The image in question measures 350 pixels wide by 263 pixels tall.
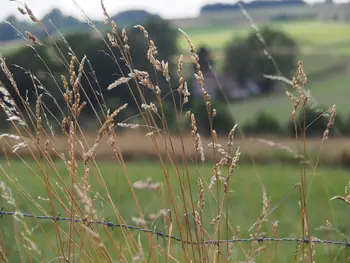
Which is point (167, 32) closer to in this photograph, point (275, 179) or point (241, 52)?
point (275, 179)

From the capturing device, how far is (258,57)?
30.1m

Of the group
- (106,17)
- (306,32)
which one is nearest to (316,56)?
(306,32)

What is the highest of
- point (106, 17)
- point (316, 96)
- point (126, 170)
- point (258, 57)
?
point (106, 17)

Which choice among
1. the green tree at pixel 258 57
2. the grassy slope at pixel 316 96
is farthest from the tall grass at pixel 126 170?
the grassy slope at pixel 316 96

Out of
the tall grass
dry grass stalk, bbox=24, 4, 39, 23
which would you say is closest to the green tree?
the tall grass

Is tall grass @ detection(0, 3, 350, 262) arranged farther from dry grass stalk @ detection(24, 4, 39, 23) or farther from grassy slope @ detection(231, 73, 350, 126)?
grassy slope @ detection(231, 73, 350, 126)

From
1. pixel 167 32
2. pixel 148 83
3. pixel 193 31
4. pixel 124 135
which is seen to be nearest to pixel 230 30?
pixel 193 31

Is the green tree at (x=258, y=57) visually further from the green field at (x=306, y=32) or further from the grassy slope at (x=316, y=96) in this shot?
the grassy slope at (x=316, y=96)

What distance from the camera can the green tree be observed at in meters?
28.6

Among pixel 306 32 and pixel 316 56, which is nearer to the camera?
pixel 316 56

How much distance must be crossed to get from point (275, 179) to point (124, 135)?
703cm

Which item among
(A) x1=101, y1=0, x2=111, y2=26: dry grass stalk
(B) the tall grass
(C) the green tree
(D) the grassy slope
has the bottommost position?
(D) the grassy slope

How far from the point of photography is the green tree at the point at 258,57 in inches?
1127

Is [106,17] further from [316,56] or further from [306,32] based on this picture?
[306,32]
